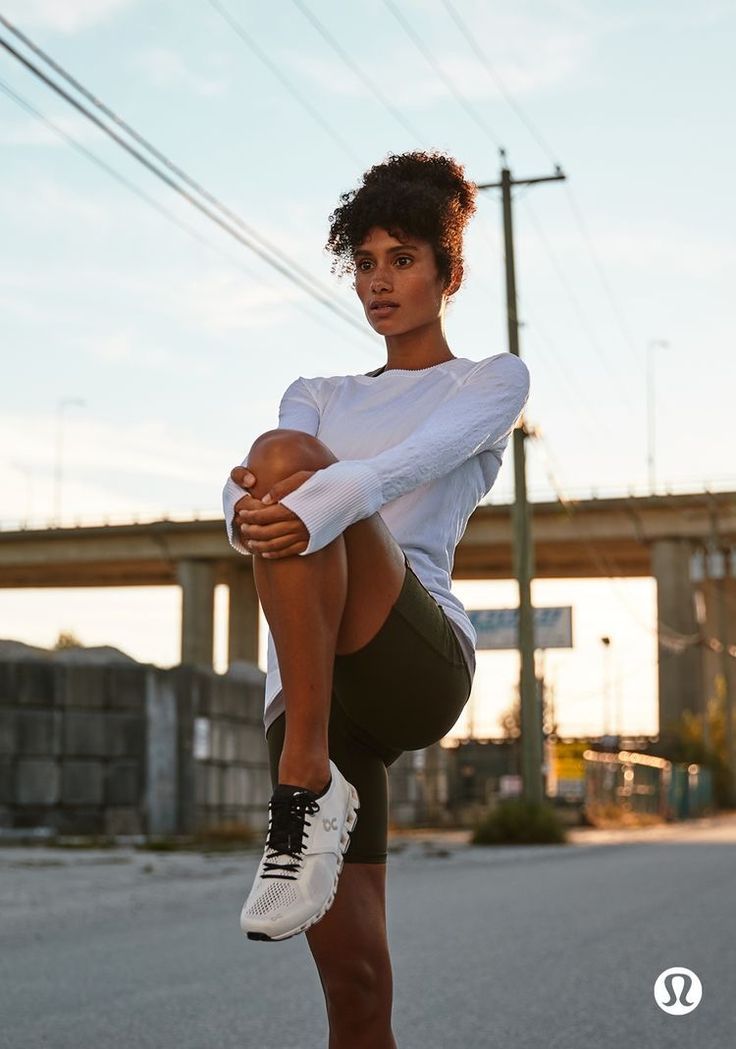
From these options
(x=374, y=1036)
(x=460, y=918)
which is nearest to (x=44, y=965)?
(x=460, y=918)

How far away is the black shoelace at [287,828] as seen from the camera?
8.89 ft

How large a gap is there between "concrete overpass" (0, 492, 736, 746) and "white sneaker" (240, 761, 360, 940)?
5519 centimetres

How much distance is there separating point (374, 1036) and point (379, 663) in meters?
0.70

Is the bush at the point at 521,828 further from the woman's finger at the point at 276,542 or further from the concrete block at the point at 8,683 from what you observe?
the woman's finger at the point at 276,542

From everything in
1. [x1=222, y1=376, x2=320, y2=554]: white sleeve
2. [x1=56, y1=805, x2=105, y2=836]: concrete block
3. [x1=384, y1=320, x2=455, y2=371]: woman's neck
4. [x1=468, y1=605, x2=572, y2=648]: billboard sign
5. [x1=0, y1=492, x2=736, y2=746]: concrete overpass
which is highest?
[x1=0, y1=492, x2=736, y2=746]: concrete overpass

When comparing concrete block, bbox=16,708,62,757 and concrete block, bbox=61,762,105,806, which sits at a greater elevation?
concrete block, bbox=16,708,62,757

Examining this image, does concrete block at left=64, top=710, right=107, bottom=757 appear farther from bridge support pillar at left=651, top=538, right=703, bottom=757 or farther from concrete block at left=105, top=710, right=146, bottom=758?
bridge support pillar at left=651, top=538, right=703, bottom=757

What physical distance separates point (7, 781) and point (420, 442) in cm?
1536

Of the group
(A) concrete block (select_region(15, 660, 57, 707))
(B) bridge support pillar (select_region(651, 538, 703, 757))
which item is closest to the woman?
(A) concrete block (select_region(15, 660, 57, 707))

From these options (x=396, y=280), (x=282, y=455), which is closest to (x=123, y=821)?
(x=396, y=280)

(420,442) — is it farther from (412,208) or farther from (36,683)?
(36,683)

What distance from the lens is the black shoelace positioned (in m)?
2.71

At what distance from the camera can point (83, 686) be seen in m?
18.7

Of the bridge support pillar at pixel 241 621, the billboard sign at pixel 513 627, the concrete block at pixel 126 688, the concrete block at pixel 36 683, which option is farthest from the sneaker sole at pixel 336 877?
the bridge support pillar at pixel 241 621
